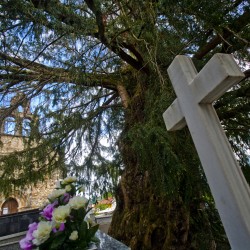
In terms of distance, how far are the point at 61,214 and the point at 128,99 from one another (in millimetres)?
2546

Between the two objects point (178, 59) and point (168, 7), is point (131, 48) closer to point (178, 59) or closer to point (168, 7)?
point (168, 7)

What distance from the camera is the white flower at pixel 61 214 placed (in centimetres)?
115

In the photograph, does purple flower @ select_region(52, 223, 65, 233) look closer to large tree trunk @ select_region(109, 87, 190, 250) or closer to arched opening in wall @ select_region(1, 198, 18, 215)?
large tree trunk @ select_region(109, 87, 190, 250)

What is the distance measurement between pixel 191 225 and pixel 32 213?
2924 mm

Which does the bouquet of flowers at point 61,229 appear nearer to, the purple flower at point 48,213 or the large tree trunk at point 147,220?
the purple flower at point 48,213

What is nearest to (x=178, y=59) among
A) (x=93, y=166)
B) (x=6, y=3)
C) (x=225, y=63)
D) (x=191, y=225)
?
(x=225, y=63)

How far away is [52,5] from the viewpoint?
157cm

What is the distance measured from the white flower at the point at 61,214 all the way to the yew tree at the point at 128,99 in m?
0.73

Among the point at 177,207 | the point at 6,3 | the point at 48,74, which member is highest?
the point at 48,74

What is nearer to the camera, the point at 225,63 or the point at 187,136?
the point at 225,63

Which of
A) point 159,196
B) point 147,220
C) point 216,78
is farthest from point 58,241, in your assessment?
point 147,220

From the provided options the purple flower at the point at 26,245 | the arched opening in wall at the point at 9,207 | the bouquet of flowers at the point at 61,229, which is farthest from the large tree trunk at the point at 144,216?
the arched opening in wall at the point at 9,207

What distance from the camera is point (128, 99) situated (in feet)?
11.5

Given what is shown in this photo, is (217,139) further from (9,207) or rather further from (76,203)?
(9,207)
